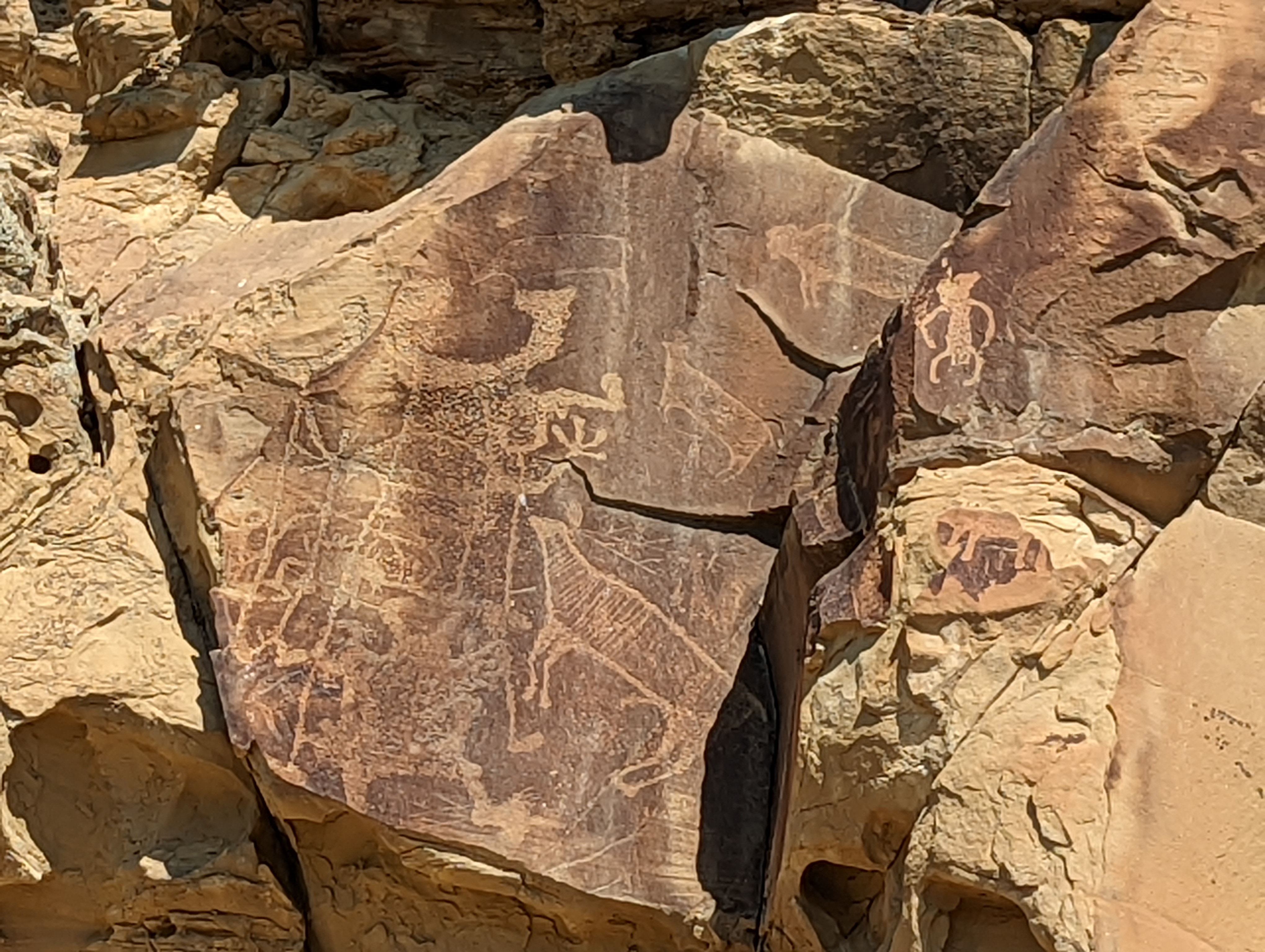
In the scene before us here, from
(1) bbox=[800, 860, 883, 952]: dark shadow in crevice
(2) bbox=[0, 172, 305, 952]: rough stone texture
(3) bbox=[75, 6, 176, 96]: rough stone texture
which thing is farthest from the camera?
(3) bbox=[75, 6, 176, 96]: rough stone texture

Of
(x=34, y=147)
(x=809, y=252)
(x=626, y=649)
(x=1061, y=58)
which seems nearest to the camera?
(x=626, y=649)

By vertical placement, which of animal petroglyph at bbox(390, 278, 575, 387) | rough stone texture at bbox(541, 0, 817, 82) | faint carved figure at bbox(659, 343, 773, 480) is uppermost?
rough stone texture at bbox(541, 0, 817, 82)

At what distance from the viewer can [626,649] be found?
3.86m

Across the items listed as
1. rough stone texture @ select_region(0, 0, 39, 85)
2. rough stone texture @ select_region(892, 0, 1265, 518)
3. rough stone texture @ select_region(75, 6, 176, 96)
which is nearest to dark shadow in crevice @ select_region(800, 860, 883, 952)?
rough stone texture @ select_region(892, 0, 1265, 518)

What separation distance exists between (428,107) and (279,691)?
7.25ft

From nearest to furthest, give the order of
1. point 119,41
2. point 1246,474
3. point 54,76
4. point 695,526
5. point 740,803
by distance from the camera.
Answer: point 1246,474 < point 740,803 < point 695,526 < point 119,41 < point 54,76

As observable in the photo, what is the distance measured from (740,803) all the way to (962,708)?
→ 759 mm

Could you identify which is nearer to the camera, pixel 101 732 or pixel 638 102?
pixel 101 732

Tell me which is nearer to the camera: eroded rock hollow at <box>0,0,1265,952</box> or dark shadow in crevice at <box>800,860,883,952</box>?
eroded rock hollow at <box>0,0,1265,952</box>

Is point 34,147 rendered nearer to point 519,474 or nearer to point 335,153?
point 335,153

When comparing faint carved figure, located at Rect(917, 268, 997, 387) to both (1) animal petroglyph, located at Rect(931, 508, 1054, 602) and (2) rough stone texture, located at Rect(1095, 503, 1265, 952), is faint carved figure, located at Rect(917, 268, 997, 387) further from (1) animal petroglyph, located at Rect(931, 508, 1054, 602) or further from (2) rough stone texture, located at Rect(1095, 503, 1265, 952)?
(2) rough stone texture, located at Rect(1095, 503, 1265, 952)

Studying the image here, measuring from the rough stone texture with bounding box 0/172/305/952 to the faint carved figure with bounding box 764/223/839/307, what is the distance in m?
1.52

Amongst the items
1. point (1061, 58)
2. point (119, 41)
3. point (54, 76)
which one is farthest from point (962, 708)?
point (54, 76)

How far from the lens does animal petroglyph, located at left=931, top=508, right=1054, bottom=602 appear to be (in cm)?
318
